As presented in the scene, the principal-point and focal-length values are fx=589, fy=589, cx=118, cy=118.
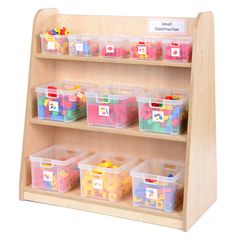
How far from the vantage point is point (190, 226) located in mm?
3891

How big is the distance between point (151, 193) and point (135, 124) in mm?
506

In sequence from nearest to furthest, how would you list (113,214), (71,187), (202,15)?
1. (202,15)
2. (113,214)
3. (71,187)

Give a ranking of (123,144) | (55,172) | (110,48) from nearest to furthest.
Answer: (110,48) < (55,172) < (123,144)

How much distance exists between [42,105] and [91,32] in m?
0.64

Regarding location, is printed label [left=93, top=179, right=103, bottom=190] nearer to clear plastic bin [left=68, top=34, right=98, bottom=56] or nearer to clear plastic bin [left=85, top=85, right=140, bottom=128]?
clear plastic bin [left=85, top=85, right=140, bottom=128]

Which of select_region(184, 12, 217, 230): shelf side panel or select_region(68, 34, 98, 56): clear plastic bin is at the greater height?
select_region(68, 34, 98, 56): clear plastic bin

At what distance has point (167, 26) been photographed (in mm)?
4051

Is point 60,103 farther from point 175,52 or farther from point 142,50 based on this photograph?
point 175,52

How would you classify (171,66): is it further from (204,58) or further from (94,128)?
(94,128)

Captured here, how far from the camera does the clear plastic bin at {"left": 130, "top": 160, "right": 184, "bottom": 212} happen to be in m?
3.88

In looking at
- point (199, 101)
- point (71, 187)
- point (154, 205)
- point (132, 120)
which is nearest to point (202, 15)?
point (199, 101)

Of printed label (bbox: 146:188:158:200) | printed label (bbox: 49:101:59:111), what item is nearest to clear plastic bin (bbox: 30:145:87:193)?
printed label (bbox: 49:101:59:111)

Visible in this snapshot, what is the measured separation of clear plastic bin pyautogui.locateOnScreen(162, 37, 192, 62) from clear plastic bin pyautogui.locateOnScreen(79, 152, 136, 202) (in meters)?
0.84

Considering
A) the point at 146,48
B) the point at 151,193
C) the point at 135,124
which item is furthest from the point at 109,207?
the point at 146,48
